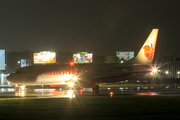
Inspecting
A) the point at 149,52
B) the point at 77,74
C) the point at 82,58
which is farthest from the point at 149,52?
the point at 82,58

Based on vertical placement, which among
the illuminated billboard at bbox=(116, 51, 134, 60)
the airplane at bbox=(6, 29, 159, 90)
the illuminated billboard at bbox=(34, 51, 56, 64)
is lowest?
the airplane at bbox=(6, 29, 159, 90)

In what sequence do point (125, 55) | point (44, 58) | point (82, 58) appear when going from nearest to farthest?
point (44, 58) < point (82, 58) < point (125, 55)

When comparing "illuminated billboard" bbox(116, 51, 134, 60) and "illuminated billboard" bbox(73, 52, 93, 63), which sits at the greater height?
"illuminated billboard" bbox(116, 51, 134, 60)

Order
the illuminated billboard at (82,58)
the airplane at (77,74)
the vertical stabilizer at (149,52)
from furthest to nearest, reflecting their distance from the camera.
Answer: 1. the illuminated billboard at (82,58)
2. the vertical stabilizer at (149,52)
3. the airplane at (77,74)

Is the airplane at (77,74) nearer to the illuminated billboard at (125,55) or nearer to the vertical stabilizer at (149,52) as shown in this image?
the vertical stabilizer at (149,52)

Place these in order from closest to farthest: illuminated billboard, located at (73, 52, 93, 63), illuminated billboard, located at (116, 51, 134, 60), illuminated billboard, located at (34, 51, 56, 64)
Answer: illuminated billboard, located at (34, 51, 56, 64) < illuminated billboard, located at (73, 52, 93, 63) < illuminated billboard, located at (116, 51, 134, 60)

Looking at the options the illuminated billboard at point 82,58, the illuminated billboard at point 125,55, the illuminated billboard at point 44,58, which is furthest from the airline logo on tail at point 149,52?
the illuminated billboard at point 125,55

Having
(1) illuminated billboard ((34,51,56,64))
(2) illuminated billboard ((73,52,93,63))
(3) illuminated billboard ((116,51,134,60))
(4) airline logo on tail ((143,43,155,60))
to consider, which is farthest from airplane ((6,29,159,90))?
(3) illuminated billboard ((116,51,134,60))

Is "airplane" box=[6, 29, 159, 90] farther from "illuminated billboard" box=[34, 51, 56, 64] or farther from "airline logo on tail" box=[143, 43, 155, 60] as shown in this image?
"illuminated billboard" box=[34, 51, 56, 64]

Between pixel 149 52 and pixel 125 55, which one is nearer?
pixel 149 52

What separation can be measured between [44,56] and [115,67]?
2463 inches

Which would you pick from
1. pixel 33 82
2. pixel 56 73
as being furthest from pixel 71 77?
pixel 33 82

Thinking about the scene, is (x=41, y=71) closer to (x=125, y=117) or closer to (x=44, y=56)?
(x=125, y=117)

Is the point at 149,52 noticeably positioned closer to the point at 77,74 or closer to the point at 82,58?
the point at 77,74
